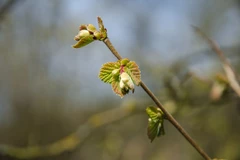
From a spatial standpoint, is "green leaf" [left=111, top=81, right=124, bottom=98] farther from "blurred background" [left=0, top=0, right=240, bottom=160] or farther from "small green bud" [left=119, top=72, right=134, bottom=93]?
"blurred background" [left=0, top=0, right=240, bottom=160]

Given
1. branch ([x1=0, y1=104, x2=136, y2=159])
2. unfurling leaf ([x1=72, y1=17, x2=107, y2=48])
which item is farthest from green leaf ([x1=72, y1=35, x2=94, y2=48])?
branch ([x1=0, y1=104, x2=136, y2=159])

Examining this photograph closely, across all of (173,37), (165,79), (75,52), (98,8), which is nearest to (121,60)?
(165,79)

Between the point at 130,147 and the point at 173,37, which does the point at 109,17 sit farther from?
the point at 130,147

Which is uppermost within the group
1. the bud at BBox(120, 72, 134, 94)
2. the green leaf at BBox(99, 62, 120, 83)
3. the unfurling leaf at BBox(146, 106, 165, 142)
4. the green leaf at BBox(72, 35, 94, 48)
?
the green leaf at BBox(72, 35, 94, 48)

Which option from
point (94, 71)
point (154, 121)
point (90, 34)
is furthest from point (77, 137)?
point (94, 71)

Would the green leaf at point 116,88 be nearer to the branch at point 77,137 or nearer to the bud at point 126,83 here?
the bud at point 126,83
